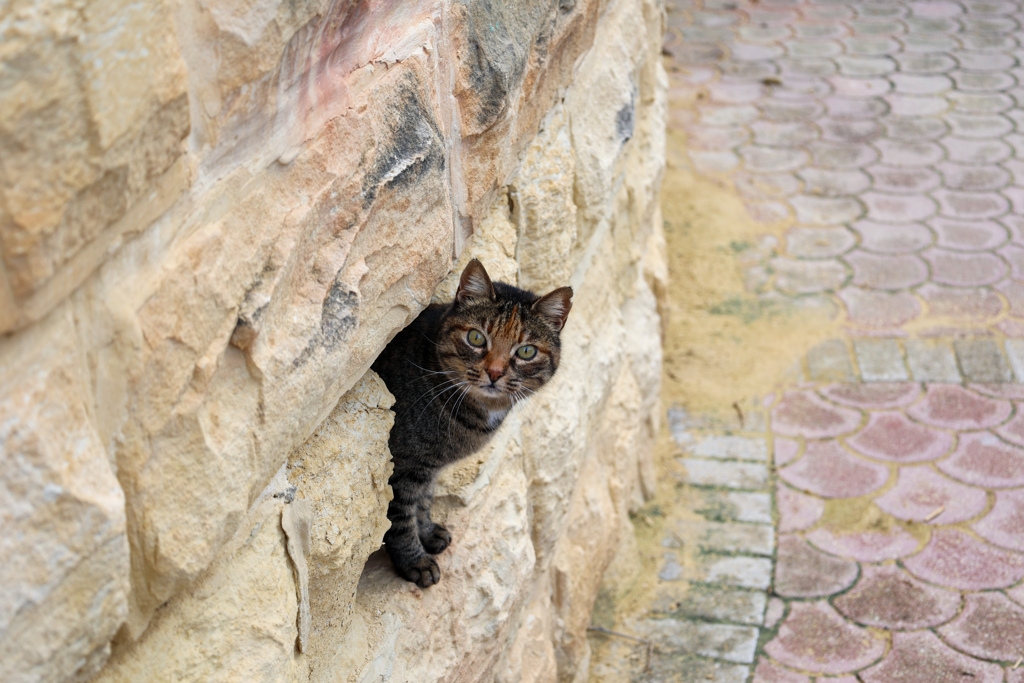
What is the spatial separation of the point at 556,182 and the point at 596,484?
116 centimetres

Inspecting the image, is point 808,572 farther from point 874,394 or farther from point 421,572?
point 421,572

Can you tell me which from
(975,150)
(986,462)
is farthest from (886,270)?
(975,150)

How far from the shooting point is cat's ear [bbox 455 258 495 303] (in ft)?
7.02

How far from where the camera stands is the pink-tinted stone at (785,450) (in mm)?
3953

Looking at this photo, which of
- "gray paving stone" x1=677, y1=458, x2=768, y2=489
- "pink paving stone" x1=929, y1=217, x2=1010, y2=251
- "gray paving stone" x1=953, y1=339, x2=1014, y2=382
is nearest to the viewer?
"gray paving stone" x1=677, y1=458, x2=768, y2=489

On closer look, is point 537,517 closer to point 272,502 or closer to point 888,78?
point 272,502

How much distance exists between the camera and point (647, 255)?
4062 millimetres

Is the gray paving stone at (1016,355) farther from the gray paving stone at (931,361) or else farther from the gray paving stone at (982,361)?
the gray paving stone at (931,361)

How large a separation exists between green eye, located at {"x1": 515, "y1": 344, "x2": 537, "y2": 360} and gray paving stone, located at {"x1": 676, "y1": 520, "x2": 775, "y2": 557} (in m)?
1.52

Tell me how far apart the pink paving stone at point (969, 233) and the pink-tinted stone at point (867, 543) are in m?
2.32

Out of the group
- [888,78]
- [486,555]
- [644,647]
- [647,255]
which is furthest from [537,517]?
[888,78]

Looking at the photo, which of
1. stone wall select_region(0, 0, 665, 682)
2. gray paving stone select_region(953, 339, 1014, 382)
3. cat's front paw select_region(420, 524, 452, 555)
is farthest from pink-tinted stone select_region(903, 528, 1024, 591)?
cat's front paw select_region(420, 524, 452, 555)

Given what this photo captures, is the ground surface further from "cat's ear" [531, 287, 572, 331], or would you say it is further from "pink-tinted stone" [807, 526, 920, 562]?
"cat's ear" [531, 287, 572, 331]

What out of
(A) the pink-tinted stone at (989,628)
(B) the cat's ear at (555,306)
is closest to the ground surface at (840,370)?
(A) the pink-tinted stone at (989,628)
